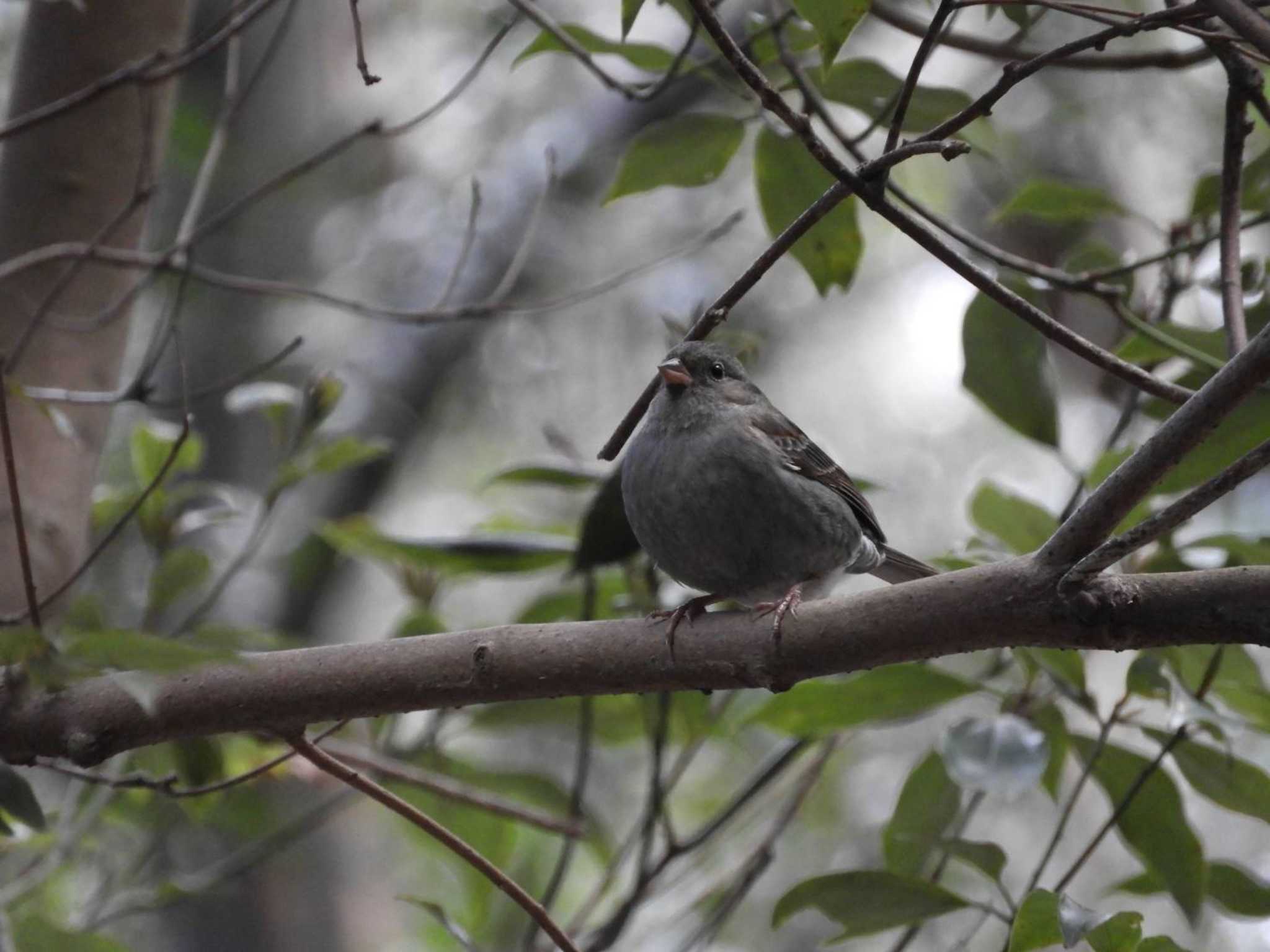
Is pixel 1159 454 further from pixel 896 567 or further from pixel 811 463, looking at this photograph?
pixel 896 567

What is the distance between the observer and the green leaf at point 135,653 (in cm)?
136

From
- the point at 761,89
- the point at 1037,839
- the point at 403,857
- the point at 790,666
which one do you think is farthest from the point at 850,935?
the point at 1037,839

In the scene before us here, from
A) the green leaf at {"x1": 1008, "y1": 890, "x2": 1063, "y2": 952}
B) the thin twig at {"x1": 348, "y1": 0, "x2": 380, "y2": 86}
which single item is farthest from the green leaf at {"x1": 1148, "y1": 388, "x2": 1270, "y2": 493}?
the thin twig at {"x1": 348, "y1": 0, "x2": 380, "y2": 86}

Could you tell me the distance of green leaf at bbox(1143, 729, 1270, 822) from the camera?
2.61m

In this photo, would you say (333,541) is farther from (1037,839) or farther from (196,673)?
(1037,839)

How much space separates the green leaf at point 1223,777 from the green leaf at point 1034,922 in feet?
2.32

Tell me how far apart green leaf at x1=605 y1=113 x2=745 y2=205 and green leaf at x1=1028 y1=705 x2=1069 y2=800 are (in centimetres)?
147

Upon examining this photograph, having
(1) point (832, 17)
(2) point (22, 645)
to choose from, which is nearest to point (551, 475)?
(1) point (832, 17)

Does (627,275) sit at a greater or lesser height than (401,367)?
lesser

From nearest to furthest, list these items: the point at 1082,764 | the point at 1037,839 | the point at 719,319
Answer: the point at 719,319 < the point at 1082,764 < the point at 1037,839

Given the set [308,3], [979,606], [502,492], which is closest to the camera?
[979,606]

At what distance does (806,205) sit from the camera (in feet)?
9.59

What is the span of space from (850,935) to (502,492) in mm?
6691

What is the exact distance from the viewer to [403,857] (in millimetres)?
8352
